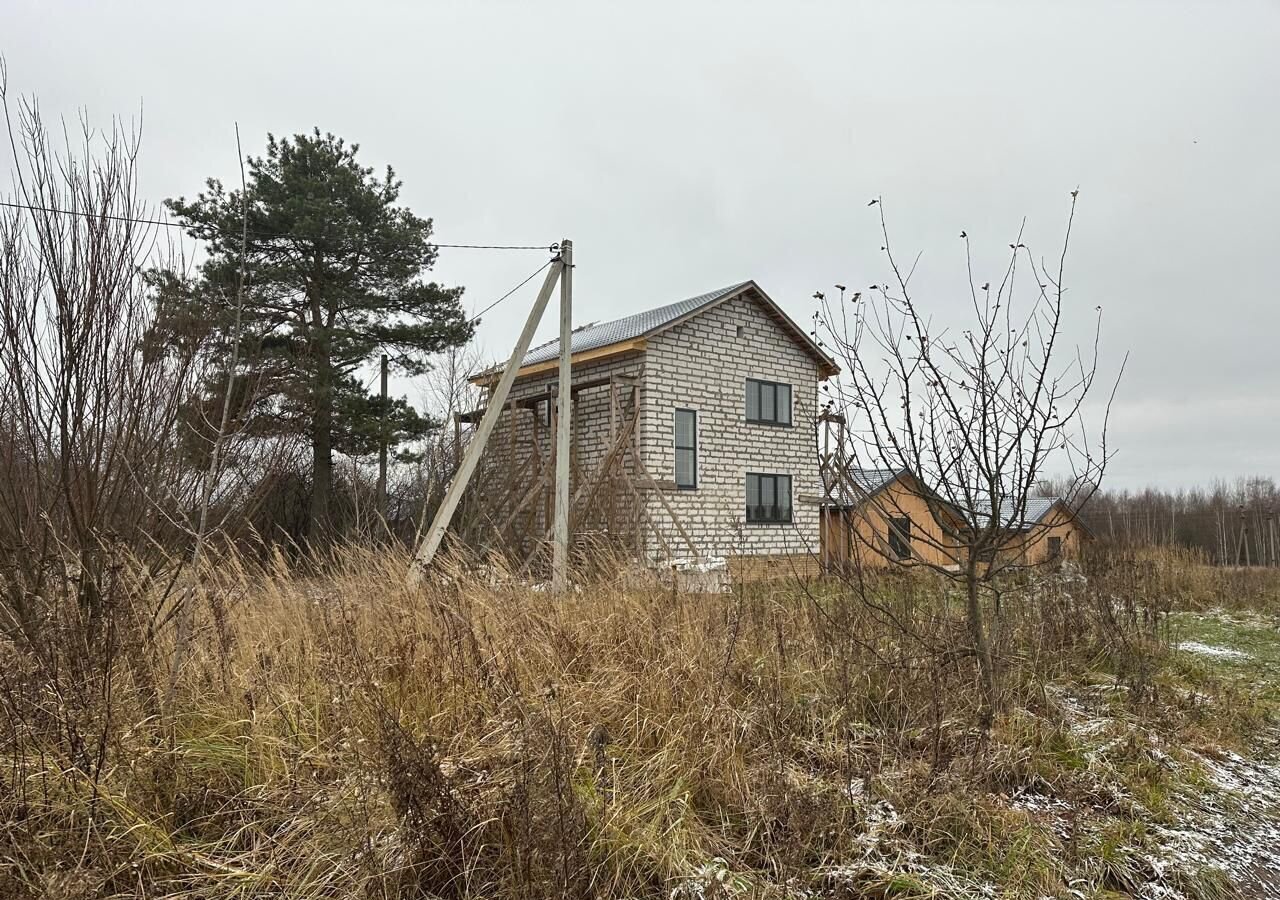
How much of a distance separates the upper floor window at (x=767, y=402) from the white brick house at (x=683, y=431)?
0.09 ft

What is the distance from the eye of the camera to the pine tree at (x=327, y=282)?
1464cm

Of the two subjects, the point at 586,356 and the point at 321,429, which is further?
the point at 321,429

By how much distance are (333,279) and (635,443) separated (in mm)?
7267

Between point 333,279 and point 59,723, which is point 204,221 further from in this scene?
point 59,723

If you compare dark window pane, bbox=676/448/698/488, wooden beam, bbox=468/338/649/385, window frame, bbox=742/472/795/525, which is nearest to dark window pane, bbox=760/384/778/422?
window frame, bbox=742/472/795/525

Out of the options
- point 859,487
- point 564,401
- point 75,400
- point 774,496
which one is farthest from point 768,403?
point 75,400

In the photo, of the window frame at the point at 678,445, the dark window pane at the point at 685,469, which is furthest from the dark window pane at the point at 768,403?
the dark window pane at the point at 685,469

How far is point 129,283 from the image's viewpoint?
3.40 metres

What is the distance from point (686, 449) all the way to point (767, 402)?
94.7 inches

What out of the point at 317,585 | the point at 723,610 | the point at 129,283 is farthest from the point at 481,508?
the point at 129,283

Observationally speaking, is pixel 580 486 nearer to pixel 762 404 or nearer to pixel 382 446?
pixel 762 404

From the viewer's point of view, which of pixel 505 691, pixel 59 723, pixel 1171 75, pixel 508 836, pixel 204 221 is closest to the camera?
pixel 508 836

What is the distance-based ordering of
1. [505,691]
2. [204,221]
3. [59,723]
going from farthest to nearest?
[204,221] → [505,691] → [59,723]

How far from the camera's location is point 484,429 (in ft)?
26.9
